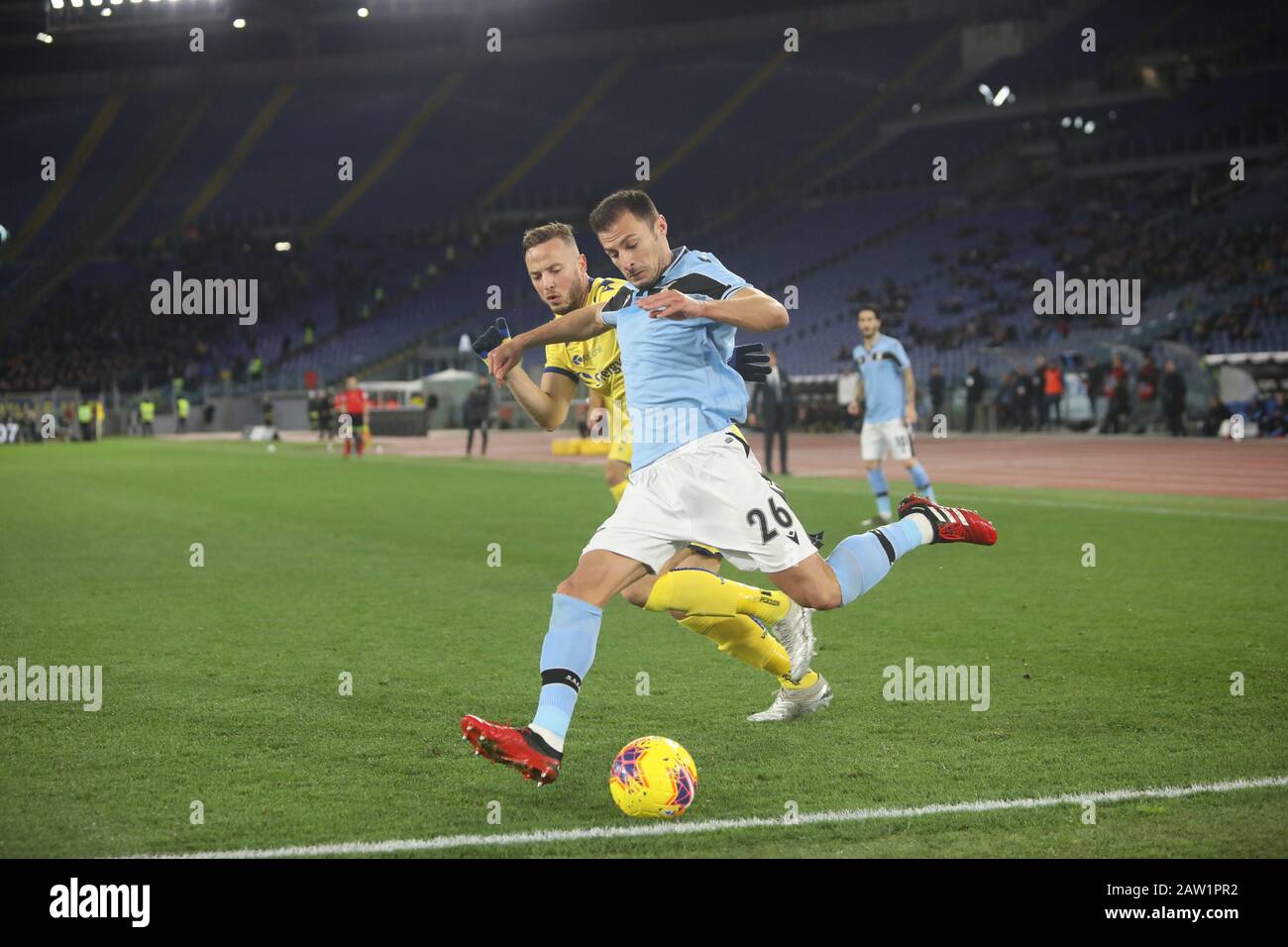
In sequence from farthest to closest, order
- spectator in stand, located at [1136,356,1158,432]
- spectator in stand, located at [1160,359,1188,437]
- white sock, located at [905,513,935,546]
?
spectator in stand, located at [1136,356,1158,432]
spectator in stand, located at [1160,359,1188,437]
white sock, located at [905,513,935,546]

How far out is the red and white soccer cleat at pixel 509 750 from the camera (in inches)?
187

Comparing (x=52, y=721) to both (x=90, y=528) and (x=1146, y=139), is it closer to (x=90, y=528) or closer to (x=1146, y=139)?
(x=90, y=528)

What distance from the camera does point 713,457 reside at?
209 inches

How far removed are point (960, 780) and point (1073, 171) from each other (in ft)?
162

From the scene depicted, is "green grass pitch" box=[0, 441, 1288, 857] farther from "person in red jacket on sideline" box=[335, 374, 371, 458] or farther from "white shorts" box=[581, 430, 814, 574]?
"person in red jacket on sideline" box=[335, 374, 371, 458]

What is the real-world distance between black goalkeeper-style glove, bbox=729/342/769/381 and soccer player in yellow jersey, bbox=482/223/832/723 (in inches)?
22.6

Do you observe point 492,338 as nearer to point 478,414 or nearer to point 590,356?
point 590,356

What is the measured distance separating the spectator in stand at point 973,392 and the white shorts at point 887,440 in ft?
74.5

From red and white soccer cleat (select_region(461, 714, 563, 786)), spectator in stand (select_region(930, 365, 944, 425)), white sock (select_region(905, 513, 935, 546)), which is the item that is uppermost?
spectator in stand (select_region(930, 365, 944, 425))

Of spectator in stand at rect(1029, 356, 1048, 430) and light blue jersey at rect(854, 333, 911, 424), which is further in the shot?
spectator in stand at rect(1029, 356, 1048, 430)

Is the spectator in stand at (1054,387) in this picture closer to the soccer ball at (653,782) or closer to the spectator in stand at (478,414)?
the spectator in stand at (478,414)

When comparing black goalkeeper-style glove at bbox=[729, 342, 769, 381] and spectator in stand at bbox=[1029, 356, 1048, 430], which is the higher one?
spectator in stand at bbox=[1029, 356, 1048, 430]

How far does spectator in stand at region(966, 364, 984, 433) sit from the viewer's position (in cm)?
3738

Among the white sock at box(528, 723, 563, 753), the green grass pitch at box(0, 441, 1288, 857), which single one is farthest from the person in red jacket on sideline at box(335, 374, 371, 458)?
the white sock at box(528, 723, 563, 753)
